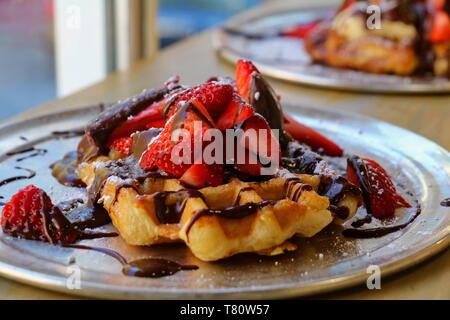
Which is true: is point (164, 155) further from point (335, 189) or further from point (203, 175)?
point (335, 189)

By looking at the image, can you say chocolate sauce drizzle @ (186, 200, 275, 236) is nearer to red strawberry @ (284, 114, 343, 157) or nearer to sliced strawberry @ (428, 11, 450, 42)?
red strawberry @ (284, 114, 343, 157)

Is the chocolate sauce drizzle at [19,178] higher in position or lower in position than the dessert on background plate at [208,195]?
lower

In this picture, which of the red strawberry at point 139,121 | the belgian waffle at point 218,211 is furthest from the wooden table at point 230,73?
the red strawberry at point 139,121

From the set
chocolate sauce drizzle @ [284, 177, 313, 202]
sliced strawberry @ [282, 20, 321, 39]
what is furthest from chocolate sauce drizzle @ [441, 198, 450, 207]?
sliced strawberry @ [282, 20, 321, 39]

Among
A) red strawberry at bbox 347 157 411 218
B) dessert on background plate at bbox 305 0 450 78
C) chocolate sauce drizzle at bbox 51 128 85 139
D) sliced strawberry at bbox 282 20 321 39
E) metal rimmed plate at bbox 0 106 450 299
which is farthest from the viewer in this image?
sliced strawberry at bbox 282 20 321 39

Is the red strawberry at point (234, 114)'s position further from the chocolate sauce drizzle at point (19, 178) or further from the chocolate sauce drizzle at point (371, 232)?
the chocolate sauce drizzle at point (19, 178)

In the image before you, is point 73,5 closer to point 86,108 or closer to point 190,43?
point 190,43
